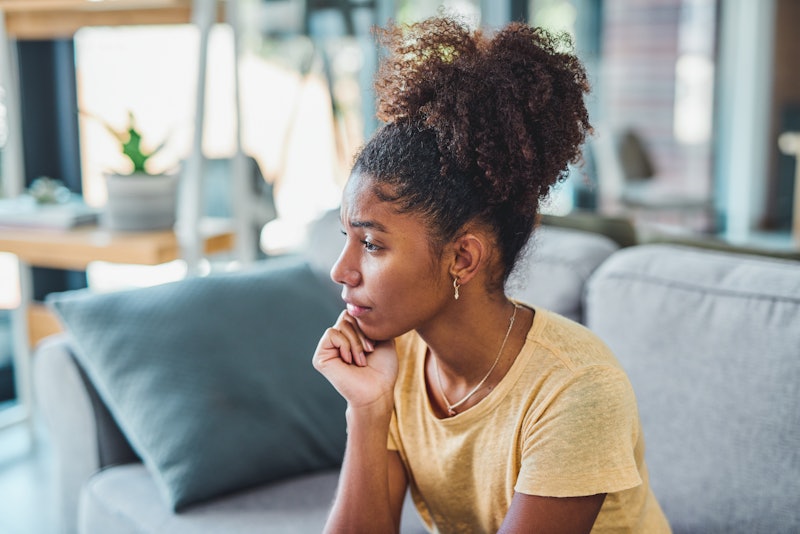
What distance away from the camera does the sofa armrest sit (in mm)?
1625

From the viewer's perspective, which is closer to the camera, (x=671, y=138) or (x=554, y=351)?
(x=554, y=351)

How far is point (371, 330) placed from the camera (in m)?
1.08

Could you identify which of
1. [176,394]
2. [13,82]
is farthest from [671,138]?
[176,394]

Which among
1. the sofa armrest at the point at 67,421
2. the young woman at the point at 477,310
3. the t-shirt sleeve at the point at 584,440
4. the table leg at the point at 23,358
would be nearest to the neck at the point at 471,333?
the young woman at the point at 477,310

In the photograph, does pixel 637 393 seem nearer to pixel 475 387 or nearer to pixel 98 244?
pixel 475 387

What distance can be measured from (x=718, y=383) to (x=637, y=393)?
144 mm

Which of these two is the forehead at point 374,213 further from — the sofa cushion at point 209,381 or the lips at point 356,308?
the sofa cushion at point 209,381

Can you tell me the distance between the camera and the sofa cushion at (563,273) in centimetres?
168

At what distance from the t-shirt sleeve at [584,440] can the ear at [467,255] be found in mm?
176

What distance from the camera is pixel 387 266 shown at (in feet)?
3.33

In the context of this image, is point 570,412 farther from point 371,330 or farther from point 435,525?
point 435,525

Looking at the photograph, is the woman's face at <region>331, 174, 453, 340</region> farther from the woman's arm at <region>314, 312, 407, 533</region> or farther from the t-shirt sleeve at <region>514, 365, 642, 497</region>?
the t-shirt sleeve at <region>514, 365, 642, 497</region>

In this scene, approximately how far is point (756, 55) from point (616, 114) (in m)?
1.28

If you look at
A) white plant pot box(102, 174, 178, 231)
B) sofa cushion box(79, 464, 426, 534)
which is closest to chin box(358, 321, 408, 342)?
sofa cushion box(79, 464, 426, 534)
